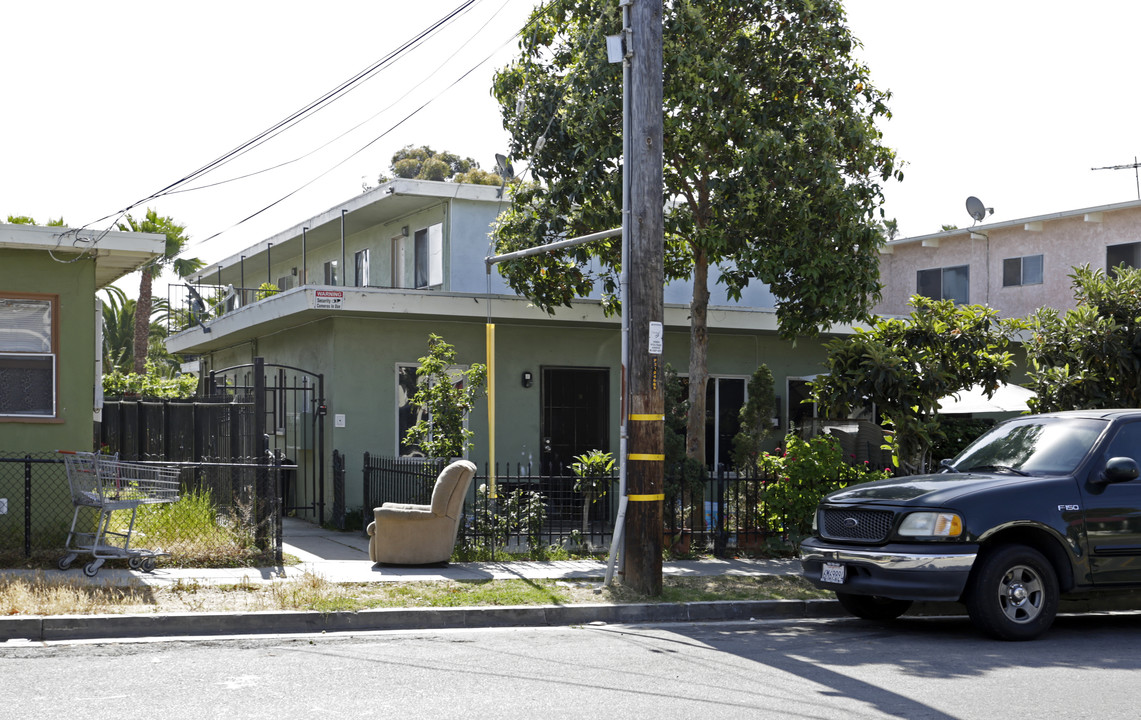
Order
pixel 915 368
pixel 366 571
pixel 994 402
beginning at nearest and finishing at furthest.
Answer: pixel 366 571 < pixel 915 368 < pixel 994 402

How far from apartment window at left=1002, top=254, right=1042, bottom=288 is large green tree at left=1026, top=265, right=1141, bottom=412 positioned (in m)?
10.9

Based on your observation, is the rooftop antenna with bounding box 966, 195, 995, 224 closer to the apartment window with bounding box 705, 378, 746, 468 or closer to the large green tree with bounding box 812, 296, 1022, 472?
the apartment window with bounding box 705, 378, 746, 468

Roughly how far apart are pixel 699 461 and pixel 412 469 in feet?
12.0

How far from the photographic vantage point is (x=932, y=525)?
898 centimetres

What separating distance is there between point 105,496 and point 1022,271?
21.1 meters

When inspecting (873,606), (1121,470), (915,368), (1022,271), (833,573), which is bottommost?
(873,606)

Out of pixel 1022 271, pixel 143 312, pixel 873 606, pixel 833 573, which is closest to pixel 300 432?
pixel 873 606

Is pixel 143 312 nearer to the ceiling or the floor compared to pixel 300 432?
nearer to the ceiling

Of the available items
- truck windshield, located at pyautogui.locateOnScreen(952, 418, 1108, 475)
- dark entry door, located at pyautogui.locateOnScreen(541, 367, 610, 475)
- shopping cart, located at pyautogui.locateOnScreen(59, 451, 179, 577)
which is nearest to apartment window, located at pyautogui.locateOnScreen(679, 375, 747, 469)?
dark entry door, located at pyautogui.locateOnScreen(541, 367, 610, 475)

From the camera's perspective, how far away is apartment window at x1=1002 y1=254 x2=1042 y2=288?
2553 centimetres

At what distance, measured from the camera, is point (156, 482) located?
11523 millimetres

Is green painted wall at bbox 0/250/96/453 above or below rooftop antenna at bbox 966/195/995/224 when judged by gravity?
below

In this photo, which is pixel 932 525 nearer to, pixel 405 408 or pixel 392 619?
pixel 392 619

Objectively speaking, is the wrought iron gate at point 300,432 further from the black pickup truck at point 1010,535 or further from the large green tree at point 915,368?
the black pickup truck at point 1010,535
